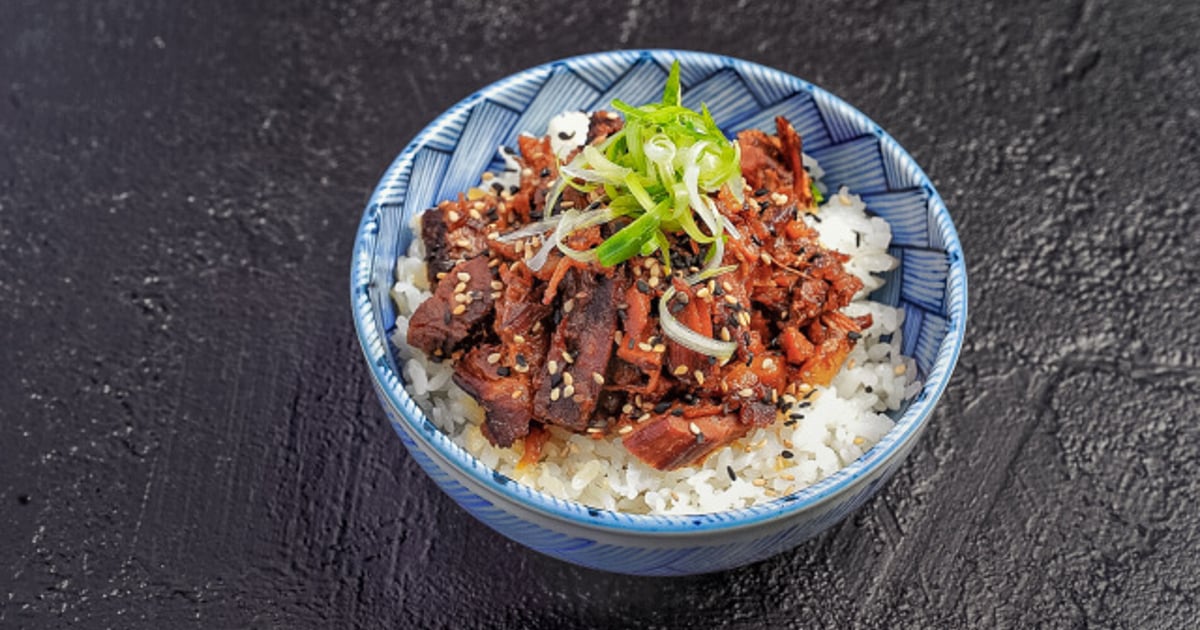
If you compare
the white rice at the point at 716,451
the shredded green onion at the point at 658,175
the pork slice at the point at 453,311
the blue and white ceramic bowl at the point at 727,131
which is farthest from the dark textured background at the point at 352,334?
the shredded green onion at the point at 658,175

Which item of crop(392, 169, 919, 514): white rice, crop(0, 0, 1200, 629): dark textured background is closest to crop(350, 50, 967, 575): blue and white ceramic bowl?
crop(392, 169, 919, 514): white rice

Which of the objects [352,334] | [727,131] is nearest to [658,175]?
[727,131]

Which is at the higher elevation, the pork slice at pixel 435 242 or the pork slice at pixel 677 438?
the pork slice at pixel 435 242

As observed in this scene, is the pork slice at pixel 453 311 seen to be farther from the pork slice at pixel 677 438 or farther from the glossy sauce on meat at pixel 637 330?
the pork slice at pixel 677 438

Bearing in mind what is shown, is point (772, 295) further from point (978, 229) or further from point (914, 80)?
point (914, 80)

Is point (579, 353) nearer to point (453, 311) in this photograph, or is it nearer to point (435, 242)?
point (453, 311)
